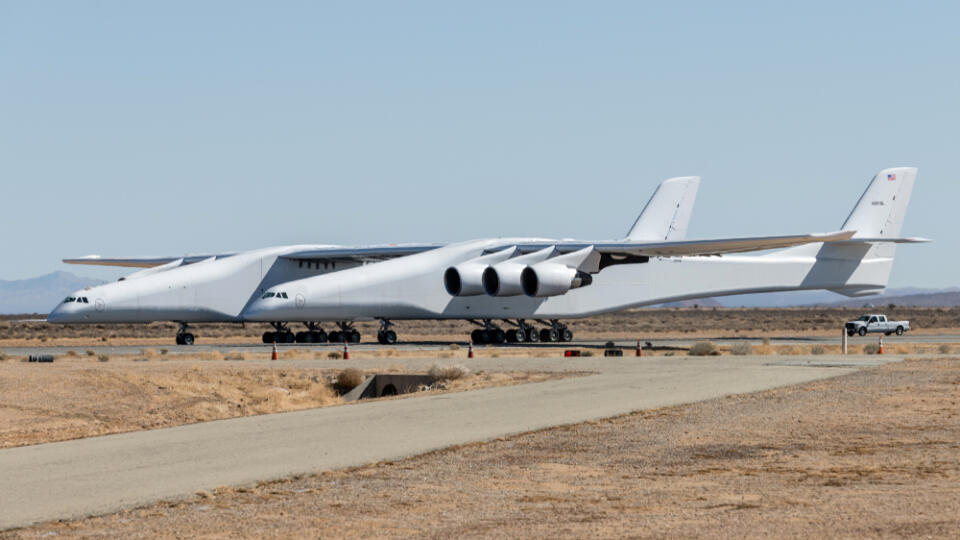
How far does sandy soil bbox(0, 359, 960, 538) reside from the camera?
8195 mm

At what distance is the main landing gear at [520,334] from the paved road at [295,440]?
2390cm

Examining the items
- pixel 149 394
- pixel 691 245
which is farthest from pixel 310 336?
pixel 149 394

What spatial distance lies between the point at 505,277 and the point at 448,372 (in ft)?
57.6

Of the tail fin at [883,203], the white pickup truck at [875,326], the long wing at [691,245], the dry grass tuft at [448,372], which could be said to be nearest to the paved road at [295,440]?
the dry grass tuft at [448,372]

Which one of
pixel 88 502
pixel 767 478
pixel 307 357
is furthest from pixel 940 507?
pixel 307 357

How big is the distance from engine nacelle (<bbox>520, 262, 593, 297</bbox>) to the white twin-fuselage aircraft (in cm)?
5

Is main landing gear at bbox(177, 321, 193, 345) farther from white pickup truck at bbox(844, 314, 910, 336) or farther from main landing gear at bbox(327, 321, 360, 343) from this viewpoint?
white pickup truck at bbox(844, 314, 910, 336)

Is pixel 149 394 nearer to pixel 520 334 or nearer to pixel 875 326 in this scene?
pixel 520 334

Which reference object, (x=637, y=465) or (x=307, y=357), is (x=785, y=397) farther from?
(x=307, y=357)

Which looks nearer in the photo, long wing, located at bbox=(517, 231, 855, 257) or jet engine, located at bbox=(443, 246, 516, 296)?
long wing, located at bbox=(517, 231, 855, 257)

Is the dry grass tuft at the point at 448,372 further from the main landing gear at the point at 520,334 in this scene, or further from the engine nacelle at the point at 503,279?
the main landing gear at the point at 520,334

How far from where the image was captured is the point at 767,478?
34.1 ft

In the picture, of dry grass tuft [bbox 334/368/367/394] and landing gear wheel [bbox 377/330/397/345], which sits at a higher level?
landing gear wheel [bbox 377/330/397/345]

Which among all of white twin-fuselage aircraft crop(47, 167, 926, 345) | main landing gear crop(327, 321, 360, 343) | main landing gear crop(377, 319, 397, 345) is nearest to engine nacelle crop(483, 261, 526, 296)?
white twin-fuselage aircraft crop(47, 167, 926, 345)
